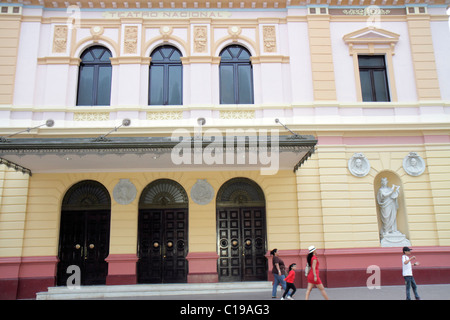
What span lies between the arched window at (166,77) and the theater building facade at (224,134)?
0.20 ft

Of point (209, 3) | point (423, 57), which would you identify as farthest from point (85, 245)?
point (423, 57)

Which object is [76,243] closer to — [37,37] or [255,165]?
[255,165]

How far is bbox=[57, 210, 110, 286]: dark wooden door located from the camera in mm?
13383

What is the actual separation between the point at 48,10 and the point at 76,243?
Result: 9494 mm

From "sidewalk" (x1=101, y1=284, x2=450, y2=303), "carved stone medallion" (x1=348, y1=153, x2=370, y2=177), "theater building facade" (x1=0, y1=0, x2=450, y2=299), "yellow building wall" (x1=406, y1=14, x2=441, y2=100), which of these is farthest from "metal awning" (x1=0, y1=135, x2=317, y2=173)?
"yellow building wall" (x1=406, y1=14, x2=441, y2=100)

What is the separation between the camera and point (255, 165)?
13.6 metres

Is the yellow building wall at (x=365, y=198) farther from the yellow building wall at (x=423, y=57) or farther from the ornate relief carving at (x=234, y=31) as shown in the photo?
the ornate relief carving at (x=234, y=31)

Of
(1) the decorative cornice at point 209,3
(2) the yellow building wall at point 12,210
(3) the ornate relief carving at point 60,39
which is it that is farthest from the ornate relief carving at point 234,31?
(2) the yellow building wall at point 12,210

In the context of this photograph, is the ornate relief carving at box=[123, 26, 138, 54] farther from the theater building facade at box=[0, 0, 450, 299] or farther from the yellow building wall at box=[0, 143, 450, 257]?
the yellow building wall at box=[0, 143, 450, 257]

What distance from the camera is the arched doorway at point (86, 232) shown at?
1341 centimetres

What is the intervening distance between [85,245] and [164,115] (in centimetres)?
568

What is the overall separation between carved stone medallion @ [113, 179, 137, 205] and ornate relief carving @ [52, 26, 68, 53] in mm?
5949

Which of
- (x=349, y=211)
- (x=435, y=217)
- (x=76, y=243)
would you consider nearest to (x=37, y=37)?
(x=76, y=243)

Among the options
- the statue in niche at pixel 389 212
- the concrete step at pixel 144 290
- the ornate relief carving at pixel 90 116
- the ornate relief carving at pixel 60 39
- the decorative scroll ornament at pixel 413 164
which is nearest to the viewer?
the concrete step at pixel 144 290
